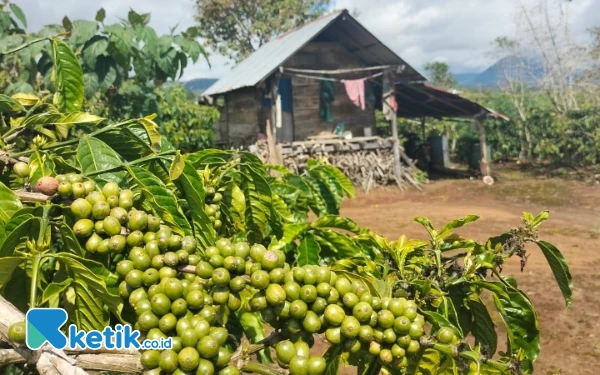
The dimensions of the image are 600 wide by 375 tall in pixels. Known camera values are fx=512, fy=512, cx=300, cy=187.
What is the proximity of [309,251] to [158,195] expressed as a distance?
0.69 m

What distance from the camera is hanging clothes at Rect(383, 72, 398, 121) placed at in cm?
1609

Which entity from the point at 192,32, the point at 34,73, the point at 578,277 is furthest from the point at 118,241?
the point at 578,277

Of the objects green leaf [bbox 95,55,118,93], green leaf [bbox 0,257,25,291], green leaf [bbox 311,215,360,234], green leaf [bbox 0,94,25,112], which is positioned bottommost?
green leaf [bbox 311,215,360,234]

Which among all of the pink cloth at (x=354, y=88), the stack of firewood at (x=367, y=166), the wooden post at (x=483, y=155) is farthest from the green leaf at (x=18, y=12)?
the wooden post at (x=483, y=155)

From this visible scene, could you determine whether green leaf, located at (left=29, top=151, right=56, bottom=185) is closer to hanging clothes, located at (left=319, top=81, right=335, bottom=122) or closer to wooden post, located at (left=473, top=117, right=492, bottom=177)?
hanging clothes, located at (left=319, top=81, right=335, bottom=122)

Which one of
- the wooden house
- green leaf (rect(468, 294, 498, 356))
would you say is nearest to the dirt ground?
green leaf (rect(468, 294, 498, 356))

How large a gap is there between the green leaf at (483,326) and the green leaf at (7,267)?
1.30m

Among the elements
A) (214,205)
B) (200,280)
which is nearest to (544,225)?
(214,205)

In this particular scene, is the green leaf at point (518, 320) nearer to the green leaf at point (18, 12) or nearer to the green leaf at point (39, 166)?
the green leaf at point (39, 166)

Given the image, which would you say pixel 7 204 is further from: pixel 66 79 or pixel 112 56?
pixel 112 56

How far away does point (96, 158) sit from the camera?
1519 millimetres

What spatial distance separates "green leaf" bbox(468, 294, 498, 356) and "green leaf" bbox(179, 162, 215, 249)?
2.81ft

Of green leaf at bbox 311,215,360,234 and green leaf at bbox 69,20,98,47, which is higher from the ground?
green leaf at bbox 69,20,98,47

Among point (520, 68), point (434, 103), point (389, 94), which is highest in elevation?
point (520, 68)
